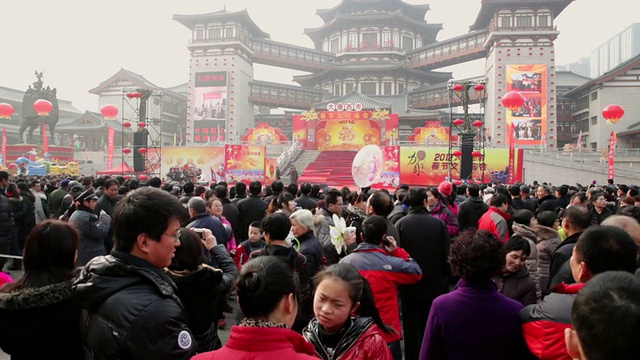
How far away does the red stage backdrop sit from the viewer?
30.2m

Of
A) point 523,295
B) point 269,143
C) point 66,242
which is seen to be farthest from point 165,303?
point 269,143

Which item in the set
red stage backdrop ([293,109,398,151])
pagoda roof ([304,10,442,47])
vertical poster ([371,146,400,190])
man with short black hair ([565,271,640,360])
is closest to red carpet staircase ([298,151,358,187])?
red stage backdrop ([293,109,398,151])

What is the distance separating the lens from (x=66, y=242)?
2.05 m

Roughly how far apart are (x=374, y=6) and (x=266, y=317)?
43649 mm

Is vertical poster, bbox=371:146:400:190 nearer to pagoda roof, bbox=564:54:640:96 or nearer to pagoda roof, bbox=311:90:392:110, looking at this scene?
pagoda roof, bbox=311:90:392:110

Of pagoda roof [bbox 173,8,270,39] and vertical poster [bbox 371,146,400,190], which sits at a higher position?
pagoda roof [bbox 173,8,270,39]

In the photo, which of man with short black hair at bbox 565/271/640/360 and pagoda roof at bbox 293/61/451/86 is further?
pagoda roof at bbox 293/61/451/86

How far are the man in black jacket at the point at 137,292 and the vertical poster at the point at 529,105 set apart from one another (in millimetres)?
31053

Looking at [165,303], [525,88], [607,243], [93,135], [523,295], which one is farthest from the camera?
[93,135]

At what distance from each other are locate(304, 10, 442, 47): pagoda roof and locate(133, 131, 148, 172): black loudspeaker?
2530cm

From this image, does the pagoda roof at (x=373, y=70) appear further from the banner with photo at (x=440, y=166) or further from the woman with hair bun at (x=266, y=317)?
the woman with hair bun at (x=266, y=317)

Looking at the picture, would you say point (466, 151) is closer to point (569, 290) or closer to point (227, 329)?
point (227, 329)

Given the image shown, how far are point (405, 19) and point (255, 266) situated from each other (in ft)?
136

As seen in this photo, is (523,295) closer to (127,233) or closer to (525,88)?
(127,233)
